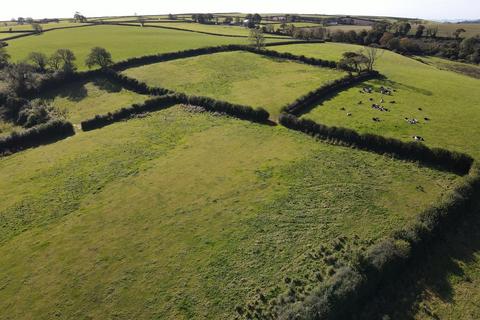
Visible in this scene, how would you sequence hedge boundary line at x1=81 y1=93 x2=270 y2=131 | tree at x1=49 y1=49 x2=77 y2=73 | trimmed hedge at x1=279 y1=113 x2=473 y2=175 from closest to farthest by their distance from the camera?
trimmed hedge at x1=279 y1=113 x2=473 y2=175
hedge boundary line at x1=81 y1=93 x2=270 y2=131
tree at x1=49 y1=49 x2=77 y2=73

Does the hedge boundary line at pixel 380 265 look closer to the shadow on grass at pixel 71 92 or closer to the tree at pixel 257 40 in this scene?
the shadow on grass at pixel 71 92

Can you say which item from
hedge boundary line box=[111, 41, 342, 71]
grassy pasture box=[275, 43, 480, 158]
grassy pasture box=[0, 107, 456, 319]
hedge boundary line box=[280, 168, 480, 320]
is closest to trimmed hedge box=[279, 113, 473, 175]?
grassy pasture box=[0, 107, 456, 319]

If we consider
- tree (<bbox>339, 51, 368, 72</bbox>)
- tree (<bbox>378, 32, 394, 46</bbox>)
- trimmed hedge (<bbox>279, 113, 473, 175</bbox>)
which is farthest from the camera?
tree (<bbox>378, 32, 394, 46</bbox>)

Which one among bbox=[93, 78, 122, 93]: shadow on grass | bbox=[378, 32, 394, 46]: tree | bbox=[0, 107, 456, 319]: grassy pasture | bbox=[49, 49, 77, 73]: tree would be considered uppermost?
bbox=[49, 49, 77, 73]: tree

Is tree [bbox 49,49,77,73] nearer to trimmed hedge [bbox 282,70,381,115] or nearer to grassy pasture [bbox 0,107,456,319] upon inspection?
grassy pasture [bbox 0,107,456,319]

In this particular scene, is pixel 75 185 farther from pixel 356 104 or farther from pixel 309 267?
pixel 356 104

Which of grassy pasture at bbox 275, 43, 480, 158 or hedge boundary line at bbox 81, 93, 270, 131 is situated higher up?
hedge boundary line at bbox 81, 93, 270, 131

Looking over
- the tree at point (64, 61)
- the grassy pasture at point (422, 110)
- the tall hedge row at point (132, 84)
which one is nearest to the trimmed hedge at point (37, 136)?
the tall hedge row at point (132, 84)

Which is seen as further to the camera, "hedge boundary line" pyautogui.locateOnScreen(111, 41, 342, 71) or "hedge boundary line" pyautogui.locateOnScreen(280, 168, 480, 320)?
"hedge boundary line" pyautogui.locateOnScreen(111, 41, 342, 71)
